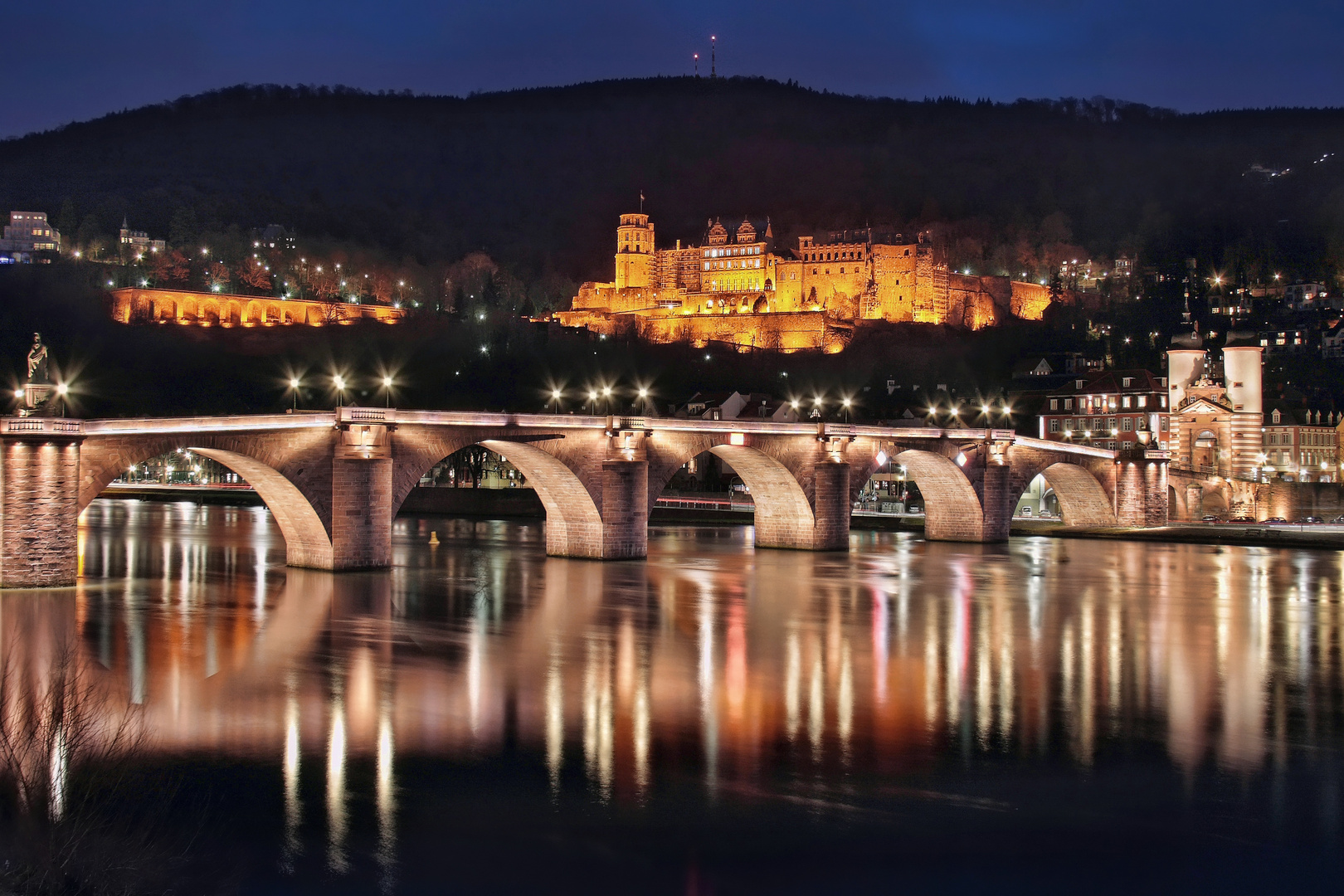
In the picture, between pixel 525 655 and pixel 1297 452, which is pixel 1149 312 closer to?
pixel 1297 452

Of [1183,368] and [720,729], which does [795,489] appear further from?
[720,729]

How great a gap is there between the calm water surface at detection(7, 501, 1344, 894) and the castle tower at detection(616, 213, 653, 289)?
379 ft

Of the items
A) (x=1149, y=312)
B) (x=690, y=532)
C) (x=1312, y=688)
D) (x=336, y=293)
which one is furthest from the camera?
(x=336, y=293)

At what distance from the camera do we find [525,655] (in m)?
28.2

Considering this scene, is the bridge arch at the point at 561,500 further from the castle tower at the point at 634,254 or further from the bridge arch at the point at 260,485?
the castle tower at the point at 634,254

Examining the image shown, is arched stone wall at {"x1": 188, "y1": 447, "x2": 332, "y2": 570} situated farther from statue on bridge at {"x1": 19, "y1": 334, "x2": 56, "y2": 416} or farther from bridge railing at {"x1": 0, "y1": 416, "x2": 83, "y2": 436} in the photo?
bridge railing at {"x1": 0, "y1": 416, "x2": 83, "y2": 436}

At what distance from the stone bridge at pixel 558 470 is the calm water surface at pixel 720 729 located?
2.04 meters

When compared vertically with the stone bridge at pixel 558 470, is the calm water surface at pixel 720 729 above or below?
below

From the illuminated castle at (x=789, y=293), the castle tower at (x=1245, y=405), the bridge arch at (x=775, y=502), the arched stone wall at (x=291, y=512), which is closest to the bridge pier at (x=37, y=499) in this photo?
the arched stone wall at (x=291, y=512)

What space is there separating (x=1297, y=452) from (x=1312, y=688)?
64.2 metres

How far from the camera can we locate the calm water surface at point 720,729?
593 inches

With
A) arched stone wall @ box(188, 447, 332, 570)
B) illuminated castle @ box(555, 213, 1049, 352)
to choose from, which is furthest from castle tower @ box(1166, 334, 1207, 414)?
illuminated castle @ box(555, 213, 1049, 352)

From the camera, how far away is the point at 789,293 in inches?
5714

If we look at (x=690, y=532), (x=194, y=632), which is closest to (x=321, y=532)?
(x=194, y=632)
